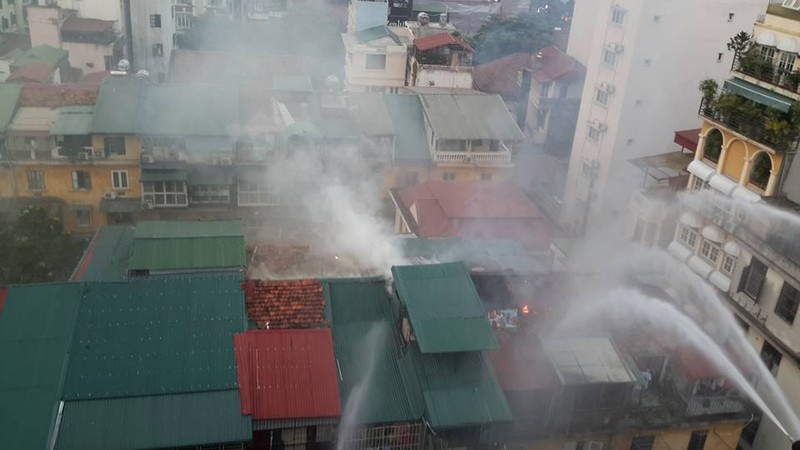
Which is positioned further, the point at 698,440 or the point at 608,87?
the point at 608,87

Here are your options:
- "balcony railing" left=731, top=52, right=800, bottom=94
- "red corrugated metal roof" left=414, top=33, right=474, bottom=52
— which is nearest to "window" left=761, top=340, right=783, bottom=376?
"balcony railing" left=731, top=52, right=800, bottom=94

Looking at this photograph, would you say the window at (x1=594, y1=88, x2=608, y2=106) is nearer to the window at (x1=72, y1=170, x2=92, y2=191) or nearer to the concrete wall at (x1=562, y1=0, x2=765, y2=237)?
the concrete wall at (x1=562, y1=0, x2=765, y2=237)

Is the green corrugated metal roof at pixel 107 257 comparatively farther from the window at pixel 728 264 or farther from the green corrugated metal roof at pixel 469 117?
the window at pixel 728 264

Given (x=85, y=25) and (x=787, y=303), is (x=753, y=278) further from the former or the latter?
(x=85, y=25)

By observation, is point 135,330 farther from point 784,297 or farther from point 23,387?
point 784,297

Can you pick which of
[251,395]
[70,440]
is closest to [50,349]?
[70,440]

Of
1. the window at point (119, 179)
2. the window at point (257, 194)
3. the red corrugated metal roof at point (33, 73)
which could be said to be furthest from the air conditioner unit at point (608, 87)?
the red corrugated metal roof at point (33, 73)

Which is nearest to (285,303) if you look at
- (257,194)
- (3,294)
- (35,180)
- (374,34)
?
(3,294)
